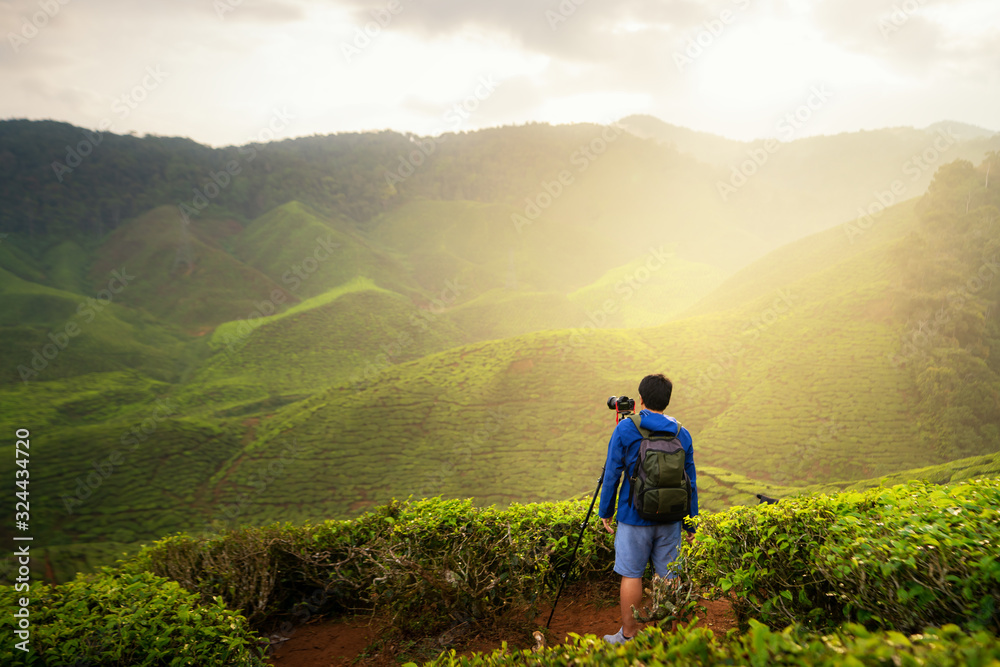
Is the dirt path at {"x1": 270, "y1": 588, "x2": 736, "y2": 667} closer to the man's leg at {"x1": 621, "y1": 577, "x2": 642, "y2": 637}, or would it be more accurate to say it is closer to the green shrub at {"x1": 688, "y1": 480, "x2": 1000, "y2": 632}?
the man's leg at {"x1": 621, "y1": 577, "x2": 642, "y2": 637}

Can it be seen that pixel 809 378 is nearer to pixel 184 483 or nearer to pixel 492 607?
pixel 492 607

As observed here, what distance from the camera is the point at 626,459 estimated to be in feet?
9.97

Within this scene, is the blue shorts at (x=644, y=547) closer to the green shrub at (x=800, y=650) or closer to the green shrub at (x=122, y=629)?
the green shrub at (x=800, y=650)

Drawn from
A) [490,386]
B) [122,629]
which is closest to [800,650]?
[122,629]

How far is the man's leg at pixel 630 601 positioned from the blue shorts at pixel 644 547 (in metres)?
0.04

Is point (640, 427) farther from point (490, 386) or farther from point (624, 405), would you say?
point (490, 386)

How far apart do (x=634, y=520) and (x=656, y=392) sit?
0.79 metres

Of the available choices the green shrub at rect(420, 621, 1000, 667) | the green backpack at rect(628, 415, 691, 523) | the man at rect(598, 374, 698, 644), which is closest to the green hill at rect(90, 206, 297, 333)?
the man at rect(598, 374, 698, 644)

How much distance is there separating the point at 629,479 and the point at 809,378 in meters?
12.0

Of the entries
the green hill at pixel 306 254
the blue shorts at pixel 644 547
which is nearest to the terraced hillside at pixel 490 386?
the blue shorts at pixel 644 547

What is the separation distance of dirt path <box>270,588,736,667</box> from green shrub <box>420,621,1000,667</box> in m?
1.54

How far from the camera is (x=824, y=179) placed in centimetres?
5947

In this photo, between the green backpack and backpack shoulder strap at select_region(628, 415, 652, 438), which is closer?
the green backpack

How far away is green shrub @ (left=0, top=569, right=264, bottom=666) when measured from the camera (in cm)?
236
